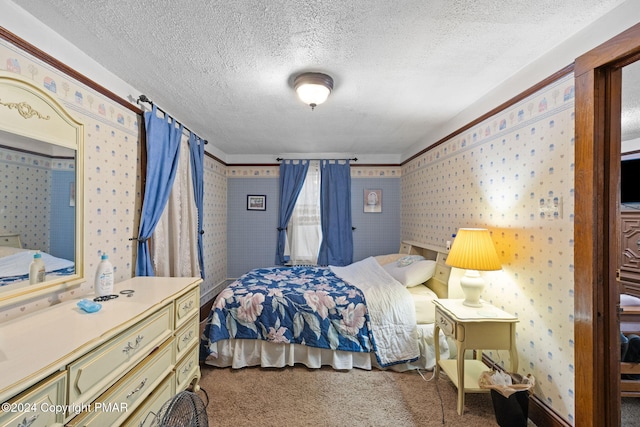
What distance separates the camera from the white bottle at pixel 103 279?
5.23ft

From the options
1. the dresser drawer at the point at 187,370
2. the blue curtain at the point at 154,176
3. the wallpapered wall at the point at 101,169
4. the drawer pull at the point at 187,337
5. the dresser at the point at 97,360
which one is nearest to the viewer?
the dresser at the point at 97,360

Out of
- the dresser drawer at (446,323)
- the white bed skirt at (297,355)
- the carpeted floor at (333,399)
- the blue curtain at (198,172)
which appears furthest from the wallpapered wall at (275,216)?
the dresser drawer at (446,323)

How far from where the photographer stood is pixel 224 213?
15.1 ft

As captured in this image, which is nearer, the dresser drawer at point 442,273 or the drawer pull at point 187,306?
the drawer pull at point 187,306

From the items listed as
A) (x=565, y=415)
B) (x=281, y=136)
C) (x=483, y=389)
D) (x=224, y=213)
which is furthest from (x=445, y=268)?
(x=224, y=213)

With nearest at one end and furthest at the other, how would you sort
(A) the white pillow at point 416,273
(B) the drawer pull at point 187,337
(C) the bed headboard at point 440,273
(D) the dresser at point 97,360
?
(D) the dresser at point 97,360, (B) the drawer pull at point 187,337, (C) the bed headboard at point 440,273, (A) the white pillow at point 416,273

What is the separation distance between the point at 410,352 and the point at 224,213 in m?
3.53

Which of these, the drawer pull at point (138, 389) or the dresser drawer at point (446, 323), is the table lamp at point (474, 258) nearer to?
the dresser drawer at point (446, 323)

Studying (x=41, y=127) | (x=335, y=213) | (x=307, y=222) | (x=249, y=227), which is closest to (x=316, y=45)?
(x=41, y=127)

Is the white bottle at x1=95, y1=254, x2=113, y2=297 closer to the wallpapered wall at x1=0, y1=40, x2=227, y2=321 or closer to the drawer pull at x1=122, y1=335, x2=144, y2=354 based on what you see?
the wallpapered wall at x1=0, y1=40, x2=227, y2=321

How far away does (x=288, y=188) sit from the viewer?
4.55m

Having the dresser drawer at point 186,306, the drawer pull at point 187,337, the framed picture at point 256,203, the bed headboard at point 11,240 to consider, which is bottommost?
the drawer pull at point 187,337

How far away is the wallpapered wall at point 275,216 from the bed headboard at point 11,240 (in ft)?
11.1

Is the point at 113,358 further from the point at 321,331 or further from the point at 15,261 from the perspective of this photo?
the point at 321,331
